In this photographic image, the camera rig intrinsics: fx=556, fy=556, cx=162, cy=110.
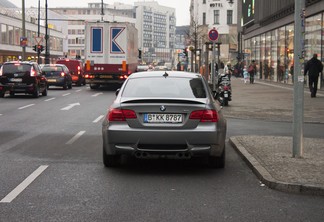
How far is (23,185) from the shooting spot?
7039mm

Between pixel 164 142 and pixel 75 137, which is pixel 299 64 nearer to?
pixel 164 142

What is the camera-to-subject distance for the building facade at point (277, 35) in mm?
28438

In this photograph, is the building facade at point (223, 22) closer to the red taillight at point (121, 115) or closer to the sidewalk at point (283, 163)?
the sidewalk at point (283, 163)

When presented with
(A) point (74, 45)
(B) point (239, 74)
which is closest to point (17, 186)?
(B) point (239, 74)

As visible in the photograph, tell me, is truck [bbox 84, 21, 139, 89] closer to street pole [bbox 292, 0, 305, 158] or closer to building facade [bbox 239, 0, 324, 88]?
building facade [bbox 239, 0, 324, 88]

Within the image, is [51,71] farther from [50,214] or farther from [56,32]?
[56,32]

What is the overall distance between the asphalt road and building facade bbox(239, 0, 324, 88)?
63.7 ft

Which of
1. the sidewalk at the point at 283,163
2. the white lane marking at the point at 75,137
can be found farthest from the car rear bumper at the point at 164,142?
the white lane marking at the point at 75,137

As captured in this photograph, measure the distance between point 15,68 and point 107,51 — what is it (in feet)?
23.5

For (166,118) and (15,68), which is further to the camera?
(15,68)

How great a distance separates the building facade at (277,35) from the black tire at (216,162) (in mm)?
20133

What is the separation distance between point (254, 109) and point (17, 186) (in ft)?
42.1

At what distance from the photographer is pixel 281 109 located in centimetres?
1888

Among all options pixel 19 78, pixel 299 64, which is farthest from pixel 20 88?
pixel 299 64
